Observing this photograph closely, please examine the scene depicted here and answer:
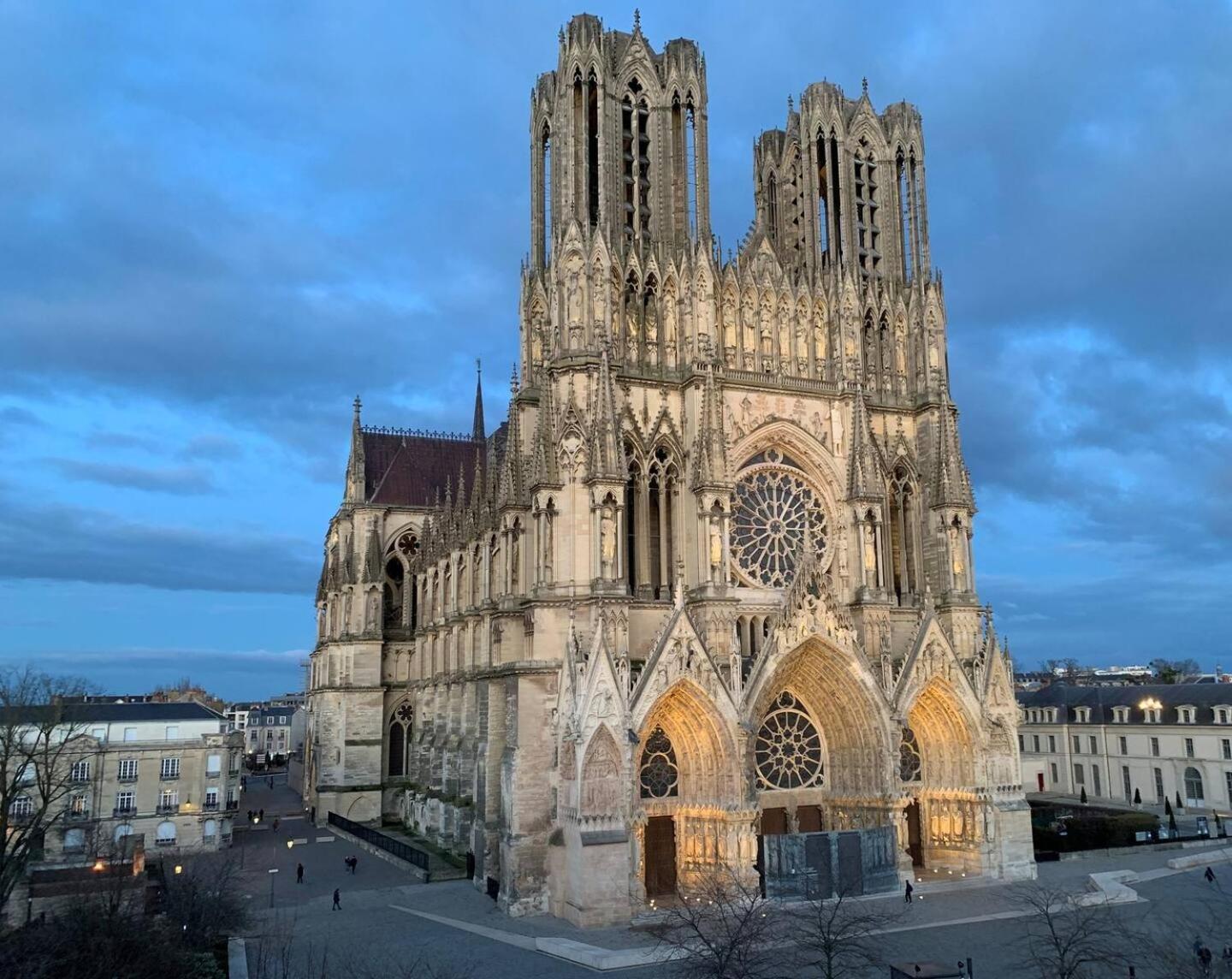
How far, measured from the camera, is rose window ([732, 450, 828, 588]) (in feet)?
131

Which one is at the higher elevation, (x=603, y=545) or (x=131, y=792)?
(x=603, y=545)

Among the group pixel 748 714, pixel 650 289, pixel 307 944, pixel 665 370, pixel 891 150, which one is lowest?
pixel 307 944

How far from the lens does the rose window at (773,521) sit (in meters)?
39.8

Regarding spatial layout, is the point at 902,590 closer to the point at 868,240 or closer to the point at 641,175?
the point at 868,240

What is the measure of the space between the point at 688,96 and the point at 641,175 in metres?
4.09

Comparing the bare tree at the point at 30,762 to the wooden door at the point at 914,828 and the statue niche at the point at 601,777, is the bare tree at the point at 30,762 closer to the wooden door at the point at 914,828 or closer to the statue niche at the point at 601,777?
the statue niche at the point at 601,777

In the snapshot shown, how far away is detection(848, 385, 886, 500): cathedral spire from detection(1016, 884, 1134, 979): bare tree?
14894 millimetres

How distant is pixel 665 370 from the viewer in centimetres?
3962

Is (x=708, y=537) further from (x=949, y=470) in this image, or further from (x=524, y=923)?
(x=524, y=923)

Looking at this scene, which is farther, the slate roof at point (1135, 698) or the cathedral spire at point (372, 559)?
the cathedral spire at point (372, 559)

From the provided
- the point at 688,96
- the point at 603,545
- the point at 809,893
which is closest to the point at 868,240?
the point at 688,96

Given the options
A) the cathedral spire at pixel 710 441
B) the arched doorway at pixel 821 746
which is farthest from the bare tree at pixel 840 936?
the cathedral spire at pixel 710 441

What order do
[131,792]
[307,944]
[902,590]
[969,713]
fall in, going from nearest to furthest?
1. [307,944]
2. [969,713]
3. [902,590]
4. [131,792]

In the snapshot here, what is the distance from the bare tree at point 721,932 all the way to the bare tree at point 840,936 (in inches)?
33.6
